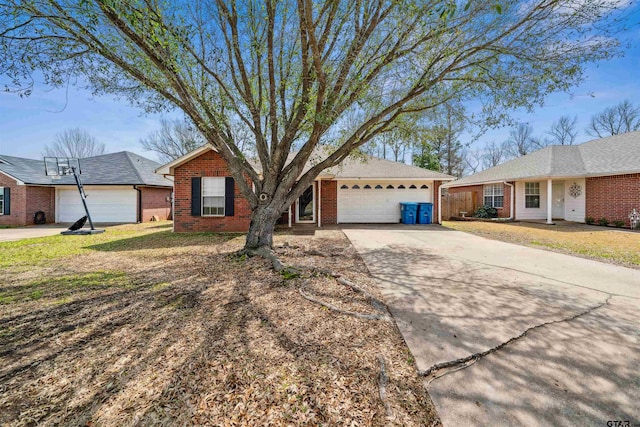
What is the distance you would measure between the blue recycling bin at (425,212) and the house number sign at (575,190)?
316 inches

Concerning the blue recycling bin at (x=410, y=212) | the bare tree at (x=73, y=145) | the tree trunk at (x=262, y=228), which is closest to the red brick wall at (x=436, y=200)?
the blue recycling bin at (x=410, y=212)

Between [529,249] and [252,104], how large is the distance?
8231mm

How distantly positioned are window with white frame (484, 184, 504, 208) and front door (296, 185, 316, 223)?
1255 centimetres

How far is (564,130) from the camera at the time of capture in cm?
3238

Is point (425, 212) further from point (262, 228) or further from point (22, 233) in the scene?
point (22, 233)

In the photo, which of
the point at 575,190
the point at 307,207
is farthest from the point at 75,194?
the point at 575,190

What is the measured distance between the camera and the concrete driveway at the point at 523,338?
1.90 meters

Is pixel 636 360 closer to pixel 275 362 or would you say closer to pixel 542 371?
pixel 542 371

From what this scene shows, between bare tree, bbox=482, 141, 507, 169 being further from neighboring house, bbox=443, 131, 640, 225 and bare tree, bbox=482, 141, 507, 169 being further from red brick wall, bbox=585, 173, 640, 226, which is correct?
red brick wall, bbox=585, 173, 640, 226

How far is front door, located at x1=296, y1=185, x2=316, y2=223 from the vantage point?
45.2 ft

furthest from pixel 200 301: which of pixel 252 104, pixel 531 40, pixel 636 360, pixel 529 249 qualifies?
pixel 529 249

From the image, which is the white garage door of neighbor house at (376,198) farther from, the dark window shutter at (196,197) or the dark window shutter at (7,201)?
the dark window shutter at (7,201)

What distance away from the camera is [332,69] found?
5.86 metres

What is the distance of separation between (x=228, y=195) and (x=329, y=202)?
5.17m
